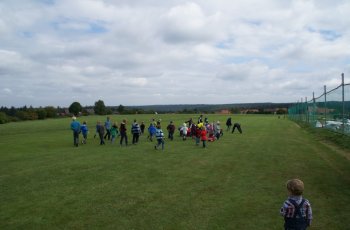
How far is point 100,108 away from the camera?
12388 cm

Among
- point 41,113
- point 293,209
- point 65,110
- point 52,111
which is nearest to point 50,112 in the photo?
point 52,111

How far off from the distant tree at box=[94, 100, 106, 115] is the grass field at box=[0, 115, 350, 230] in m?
108

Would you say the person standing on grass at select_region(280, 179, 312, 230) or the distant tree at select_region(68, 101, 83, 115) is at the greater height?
the distant tree at select_region(68, 101, 83, 115)

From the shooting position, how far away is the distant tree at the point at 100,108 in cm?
12294

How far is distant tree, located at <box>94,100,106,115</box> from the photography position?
403 feet

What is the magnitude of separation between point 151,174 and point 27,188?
3945 millimetres

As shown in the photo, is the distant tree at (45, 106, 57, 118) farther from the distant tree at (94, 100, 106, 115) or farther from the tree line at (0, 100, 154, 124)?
the distant tree at (94, 100, 106, 115)

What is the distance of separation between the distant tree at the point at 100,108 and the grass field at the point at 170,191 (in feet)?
353

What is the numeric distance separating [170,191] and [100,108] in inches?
4591

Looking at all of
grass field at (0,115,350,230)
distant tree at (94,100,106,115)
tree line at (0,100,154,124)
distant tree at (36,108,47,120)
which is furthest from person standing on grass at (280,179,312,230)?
distant tree at (94,100,106,115)

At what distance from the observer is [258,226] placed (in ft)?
23.7

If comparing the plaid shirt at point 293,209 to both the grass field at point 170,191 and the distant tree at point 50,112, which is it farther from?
the distant tree at point 50,112

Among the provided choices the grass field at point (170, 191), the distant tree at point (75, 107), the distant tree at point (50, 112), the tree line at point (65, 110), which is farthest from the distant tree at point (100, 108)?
the grass field at point (170, 191)

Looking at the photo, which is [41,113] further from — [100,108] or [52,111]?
[100,108]
